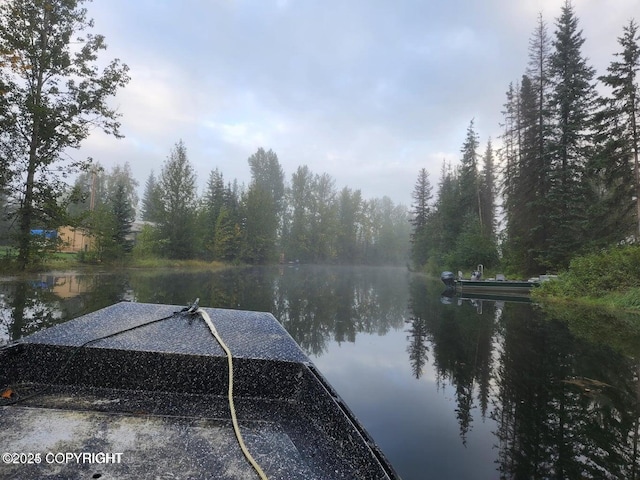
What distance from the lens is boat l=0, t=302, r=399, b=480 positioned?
1.38 m

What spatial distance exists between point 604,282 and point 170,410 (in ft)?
47.9

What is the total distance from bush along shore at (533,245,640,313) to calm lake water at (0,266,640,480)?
3.38 metres

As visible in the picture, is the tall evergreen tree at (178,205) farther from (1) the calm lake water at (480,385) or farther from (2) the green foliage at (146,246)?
(1) the calm lake water at (480,385)

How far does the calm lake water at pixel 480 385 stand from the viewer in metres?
2.35

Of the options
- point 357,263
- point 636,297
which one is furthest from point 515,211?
point 357,263

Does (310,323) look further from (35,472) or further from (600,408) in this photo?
(35,472)

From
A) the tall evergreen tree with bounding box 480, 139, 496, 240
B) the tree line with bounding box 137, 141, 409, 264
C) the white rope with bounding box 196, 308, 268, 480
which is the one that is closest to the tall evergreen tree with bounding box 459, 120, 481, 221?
the tall evergreen tree with bounding box 480, 139, 496, 240

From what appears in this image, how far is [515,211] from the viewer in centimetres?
2122

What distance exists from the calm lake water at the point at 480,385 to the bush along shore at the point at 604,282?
11.1ft

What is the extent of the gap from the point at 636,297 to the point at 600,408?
9.51 metres

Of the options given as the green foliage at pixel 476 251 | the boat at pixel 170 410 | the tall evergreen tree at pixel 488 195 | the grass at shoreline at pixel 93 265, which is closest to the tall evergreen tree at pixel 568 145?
the green foliage at pixel 476 251

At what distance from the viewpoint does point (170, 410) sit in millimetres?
1803

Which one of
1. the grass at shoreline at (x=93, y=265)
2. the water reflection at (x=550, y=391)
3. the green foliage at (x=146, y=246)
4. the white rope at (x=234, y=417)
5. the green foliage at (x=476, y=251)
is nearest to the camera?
the white rope at (x=234, y=417)

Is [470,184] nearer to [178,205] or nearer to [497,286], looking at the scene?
[497,286]
